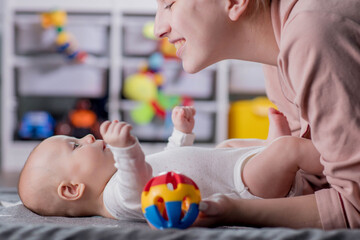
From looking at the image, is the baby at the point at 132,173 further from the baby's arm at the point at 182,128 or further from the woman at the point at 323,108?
the baby's arm at the point at 182,128

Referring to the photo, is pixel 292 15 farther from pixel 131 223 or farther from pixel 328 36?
pixel 131 223

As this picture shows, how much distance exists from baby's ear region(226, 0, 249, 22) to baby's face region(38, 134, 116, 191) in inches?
17.4

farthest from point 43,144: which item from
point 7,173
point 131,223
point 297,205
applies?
point 7,173

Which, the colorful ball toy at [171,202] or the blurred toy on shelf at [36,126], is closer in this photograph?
the colorful ball toy at [171,202]

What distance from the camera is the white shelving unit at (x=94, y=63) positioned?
371 cm

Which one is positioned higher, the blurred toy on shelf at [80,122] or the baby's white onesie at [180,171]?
the baby's white onesie at [180,171]

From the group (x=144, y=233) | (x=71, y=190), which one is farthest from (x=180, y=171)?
(x=144, y=233)

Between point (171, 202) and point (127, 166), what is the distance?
0.54ft

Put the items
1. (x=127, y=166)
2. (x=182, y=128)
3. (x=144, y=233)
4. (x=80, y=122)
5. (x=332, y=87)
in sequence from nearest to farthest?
(x=144, y=233), (x=332, y=87), (x=127, y=166), (x=182, y=128), (x=80, y=122)

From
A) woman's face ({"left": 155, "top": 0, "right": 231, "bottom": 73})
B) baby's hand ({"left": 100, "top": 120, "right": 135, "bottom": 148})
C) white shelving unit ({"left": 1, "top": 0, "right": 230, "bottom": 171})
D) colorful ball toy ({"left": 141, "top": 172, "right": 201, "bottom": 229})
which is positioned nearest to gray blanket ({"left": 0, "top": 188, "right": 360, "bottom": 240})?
colorful ball toy ({"left": 141, "top": 172, "right": 201, "bottom": 229})

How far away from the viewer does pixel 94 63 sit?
3717 millimetres

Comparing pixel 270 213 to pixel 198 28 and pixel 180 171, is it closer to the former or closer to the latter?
pixel 180 171

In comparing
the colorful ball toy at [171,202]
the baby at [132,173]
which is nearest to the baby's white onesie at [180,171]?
the baby at [132,173]

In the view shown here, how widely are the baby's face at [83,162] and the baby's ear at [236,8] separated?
443 millimetres
